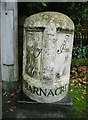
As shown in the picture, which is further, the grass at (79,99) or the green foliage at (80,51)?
the green foliage at (80,51)

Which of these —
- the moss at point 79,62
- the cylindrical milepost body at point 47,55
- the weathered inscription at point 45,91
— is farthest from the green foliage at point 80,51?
the weathered inscription at point 45,91

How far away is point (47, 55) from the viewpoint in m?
2.64

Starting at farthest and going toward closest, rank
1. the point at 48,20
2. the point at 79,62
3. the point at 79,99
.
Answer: the point at 79,62 → the point at 79,99 → the point at 48,20

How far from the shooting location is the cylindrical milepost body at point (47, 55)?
8.44ft

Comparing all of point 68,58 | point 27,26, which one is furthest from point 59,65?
point 27,26

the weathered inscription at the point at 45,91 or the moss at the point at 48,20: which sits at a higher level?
the moss at the point at 48,20

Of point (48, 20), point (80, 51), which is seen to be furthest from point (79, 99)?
point (48, 20)

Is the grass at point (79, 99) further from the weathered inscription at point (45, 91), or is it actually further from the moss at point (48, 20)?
the moss at point (48, 20)

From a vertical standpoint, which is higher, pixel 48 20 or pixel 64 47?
pixel 48 20

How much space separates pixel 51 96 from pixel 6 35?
2.36ft

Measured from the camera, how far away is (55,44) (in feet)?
8.52

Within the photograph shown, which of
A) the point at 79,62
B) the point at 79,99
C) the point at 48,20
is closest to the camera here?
the point at 48,20

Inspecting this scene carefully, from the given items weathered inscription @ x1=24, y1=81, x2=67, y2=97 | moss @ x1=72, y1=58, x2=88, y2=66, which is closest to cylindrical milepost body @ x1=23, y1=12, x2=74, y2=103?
weathered inscription @ x1=24, y1=81, x2=67, y2=97

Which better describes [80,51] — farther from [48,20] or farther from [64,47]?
[48,20]
